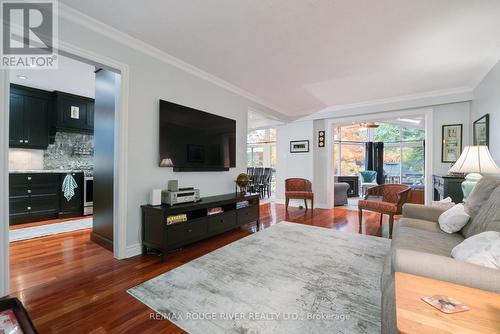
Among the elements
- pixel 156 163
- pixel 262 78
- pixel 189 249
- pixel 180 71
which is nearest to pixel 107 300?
pixel 189 249

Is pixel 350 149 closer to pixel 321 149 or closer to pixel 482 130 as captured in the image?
pixel 321 149

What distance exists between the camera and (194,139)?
131 inches

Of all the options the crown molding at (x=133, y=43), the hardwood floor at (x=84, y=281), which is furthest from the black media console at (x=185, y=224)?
the crown molding at (x=133, y=43)

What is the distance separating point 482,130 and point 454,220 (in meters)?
2.37

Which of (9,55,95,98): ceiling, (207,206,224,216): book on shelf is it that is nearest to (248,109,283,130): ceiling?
(207,206,224,216): book on shelf

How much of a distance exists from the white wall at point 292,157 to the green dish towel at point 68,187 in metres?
4.80

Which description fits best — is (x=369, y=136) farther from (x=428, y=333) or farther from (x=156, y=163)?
(x=428, y=333)

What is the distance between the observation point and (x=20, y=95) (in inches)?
161

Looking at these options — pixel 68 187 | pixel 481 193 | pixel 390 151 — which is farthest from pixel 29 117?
pixel 390 151

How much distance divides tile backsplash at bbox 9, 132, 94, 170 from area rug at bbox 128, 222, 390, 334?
4.29m

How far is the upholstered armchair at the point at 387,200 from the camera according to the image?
353cm

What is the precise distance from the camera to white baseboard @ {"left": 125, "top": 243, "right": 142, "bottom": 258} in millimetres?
2584

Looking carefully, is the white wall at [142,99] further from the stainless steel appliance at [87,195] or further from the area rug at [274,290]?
the stainless steel appliance at [87,195]

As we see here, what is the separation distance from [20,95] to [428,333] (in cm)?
617
